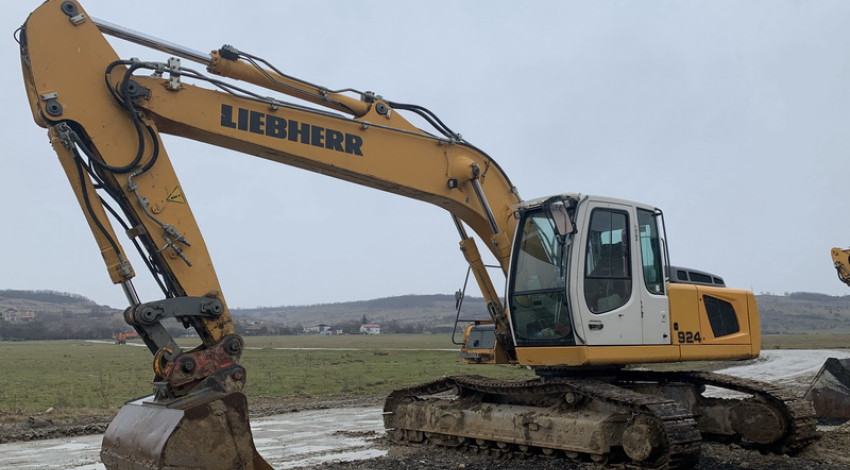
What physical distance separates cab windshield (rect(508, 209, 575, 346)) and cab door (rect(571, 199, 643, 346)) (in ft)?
0.69

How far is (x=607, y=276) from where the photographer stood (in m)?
9.26

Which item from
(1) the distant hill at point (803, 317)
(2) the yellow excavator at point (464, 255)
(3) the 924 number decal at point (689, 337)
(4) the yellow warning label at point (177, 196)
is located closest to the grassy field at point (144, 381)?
(2) the yellow excavator at point (464, 255)

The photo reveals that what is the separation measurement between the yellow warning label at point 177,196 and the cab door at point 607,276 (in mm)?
4511

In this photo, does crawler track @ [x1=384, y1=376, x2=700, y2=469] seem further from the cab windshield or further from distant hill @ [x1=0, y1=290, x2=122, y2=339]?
distant hill @ [x1=0, y1=290, x2=122, y2=339]

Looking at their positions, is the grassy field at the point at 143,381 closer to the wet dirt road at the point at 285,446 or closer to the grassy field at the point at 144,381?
the grassy field at the point at 144,381

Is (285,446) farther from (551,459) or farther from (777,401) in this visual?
(777,401)

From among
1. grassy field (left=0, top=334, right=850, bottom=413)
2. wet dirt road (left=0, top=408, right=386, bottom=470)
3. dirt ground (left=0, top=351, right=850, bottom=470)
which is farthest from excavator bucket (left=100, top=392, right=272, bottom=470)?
grassy field (left=0, top=334, right=850, bottom=413)

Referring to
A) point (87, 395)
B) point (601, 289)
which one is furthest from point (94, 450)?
point (87, 395)

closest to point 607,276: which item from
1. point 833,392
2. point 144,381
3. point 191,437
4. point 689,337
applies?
point 689,337

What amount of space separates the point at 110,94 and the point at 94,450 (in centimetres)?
628

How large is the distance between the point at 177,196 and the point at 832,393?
36.6 ft

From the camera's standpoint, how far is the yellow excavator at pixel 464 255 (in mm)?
7082

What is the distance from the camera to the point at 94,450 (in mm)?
11328

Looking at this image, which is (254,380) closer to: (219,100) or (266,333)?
(219,100)
